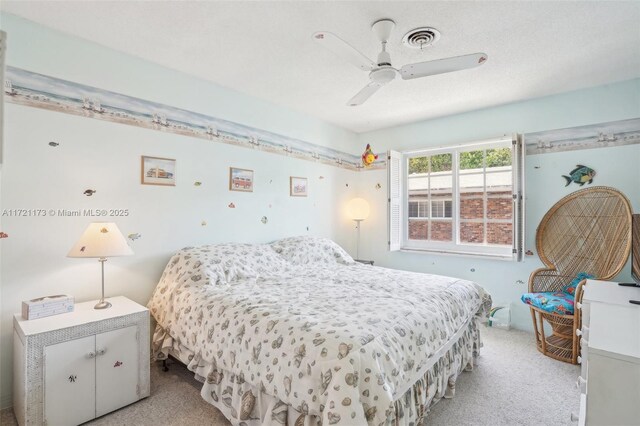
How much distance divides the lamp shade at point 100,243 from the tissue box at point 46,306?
0.29 meters

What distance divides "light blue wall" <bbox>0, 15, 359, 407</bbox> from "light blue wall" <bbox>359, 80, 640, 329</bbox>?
1966mm

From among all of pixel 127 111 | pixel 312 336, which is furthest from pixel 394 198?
pixel 127 111

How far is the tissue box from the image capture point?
1.89 metres

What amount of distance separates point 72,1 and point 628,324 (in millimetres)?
3413

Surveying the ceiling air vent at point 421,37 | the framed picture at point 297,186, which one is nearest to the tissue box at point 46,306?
the framed picture at point 297,186

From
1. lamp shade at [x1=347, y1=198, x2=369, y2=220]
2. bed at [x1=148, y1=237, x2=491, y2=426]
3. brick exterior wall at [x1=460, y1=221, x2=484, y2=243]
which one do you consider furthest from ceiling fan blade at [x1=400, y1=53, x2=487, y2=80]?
lamp shade at [x1=347, y1=198, x2=369, y2=220]

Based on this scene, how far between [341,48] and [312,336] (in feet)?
5.31

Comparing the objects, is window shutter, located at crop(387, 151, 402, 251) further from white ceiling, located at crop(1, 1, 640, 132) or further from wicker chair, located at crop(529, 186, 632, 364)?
wicker chair, located at crop(529, 186, 632, 364)

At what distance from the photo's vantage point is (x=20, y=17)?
6.72 feet

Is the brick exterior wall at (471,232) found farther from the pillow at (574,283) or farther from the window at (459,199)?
the pillow at (574,283)

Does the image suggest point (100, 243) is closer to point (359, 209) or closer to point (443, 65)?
point (443, 65)

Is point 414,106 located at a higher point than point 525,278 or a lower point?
higher

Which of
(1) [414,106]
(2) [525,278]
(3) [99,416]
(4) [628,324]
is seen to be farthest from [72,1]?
(2) [525,278]

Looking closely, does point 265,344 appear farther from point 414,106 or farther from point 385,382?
point 414,106
